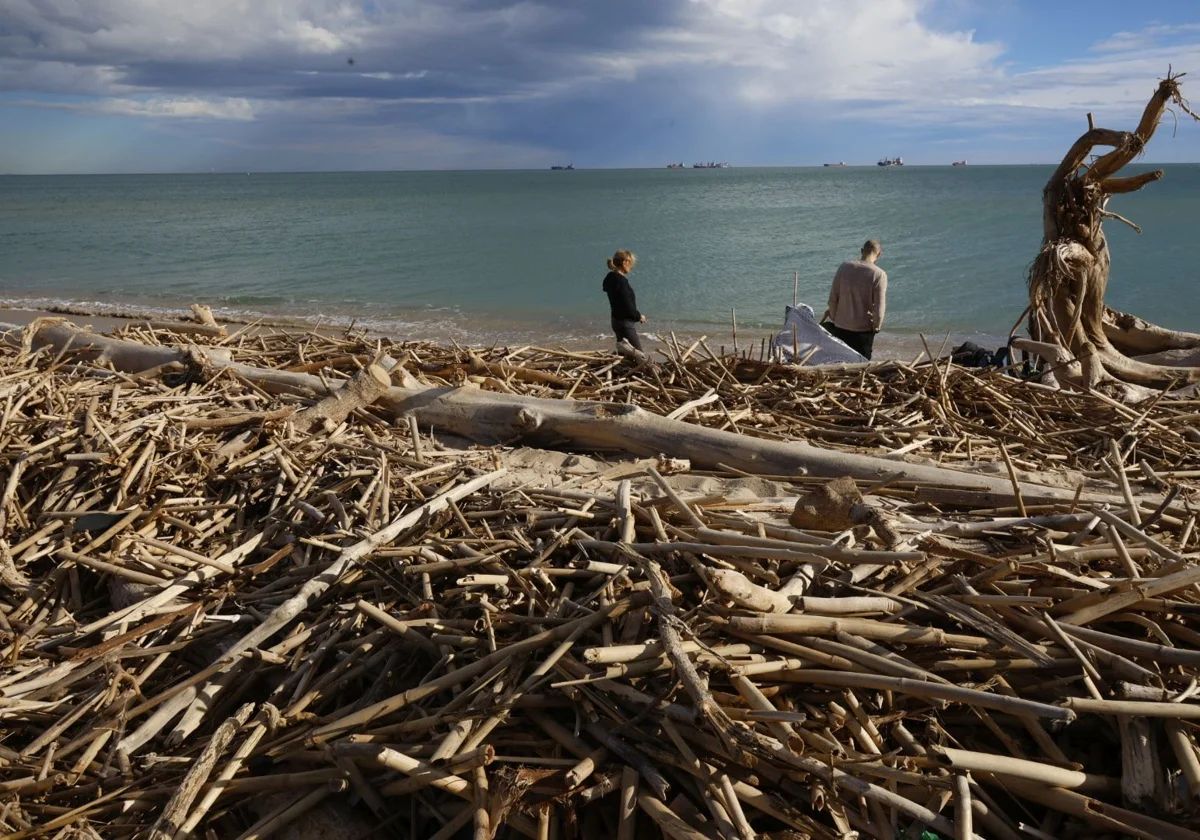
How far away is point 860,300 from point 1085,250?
1.97 meters

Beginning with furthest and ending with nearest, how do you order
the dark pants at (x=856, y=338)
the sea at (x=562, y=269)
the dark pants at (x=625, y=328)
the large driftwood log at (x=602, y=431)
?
the sea at (x=562, y=269)
the dark pants at (x=625, y=328)
the dark pants at (x=856, y=338)
the large driftwood log at (x=602, y=431)

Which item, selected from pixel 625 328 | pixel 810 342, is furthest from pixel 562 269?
pixel 810 342

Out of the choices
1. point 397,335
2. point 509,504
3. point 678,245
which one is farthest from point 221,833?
point 678,245

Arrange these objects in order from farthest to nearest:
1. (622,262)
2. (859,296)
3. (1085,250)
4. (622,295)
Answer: (622,295), (622,262), (859,296), (1085,250)

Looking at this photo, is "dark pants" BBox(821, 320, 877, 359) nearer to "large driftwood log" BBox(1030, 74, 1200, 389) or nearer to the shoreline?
"large driftwood log" BBox(1030, 74, 1200, 389)

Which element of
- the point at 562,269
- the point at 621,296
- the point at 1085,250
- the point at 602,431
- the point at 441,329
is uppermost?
the point at 1085,250

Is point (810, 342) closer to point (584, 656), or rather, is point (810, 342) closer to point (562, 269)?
point (584, 656)

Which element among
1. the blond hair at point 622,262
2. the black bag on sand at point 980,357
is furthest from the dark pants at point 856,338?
the blond hair at point 622,262

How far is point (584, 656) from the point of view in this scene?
2660 mm

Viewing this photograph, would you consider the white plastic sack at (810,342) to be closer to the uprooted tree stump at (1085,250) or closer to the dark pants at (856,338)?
the dark pants at (856,338)

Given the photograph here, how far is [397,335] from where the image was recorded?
19703mm

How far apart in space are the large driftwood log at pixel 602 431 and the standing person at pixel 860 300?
4.45 metres

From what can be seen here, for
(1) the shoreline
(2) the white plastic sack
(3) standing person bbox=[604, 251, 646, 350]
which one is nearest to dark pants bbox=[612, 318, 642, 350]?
(3) standing person bbox=[604, 251, 646, 350]

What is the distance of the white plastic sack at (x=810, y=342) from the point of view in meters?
7.38
